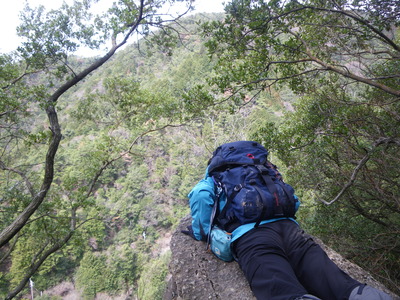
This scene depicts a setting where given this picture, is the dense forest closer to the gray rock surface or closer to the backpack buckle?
the gray rock surface

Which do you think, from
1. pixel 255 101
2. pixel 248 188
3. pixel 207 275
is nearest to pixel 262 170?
pixel 248 188

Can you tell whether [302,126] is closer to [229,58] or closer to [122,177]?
[229,58]

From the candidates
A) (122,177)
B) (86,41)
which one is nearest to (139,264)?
(122,177)

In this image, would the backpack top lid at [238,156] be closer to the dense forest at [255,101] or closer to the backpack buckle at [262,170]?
the backpack buckle at [262,170]

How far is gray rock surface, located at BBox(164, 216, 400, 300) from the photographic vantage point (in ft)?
7.29

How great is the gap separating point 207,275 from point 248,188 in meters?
0.97

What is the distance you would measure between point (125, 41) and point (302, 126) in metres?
4.53

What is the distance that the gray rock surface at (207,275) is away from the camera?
2223 millimetres

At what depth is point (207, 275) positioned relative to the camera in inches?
94.8

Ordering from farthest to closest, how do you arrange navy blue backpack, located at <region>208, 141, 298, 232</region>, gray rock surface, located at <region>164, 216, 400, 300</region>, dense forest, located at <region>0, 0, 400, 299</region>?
dense forest, located at <region>0, 0, 400, 299</region>
gray rock surface, located at <region>164, 216, 400, 300</region>
navy blue backpack, located at <region>208, 141, 298, 232</region>

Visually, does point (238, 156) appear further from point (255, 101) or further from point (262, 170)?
point (255, 101)

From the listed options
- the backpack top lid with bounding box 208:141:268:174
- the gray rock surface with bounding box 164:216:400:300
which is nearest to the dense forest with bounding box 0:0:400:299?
the gray rock surface with bounding box 164:216:400:300

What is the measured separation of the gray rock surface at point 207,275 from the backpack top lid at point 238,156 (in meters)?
0.92

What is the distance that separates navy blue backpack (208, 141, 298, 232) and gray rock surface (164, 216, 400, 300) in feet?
1.62
